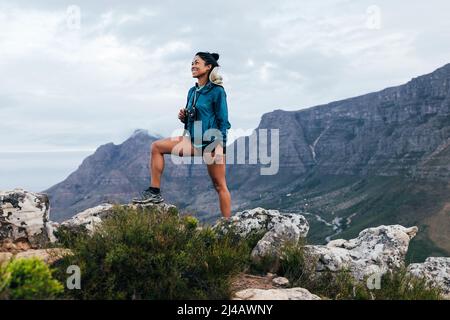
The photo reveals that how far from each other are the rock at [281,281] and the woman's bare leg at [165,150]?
2.63m

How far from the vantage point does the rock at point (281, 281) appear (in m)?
Result: 6.95

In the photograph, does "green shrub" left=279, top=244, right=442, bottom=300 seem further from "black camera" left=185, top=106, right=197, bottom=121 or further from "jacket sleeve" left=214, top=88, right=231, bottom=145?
"black camera" left=185, top=106, right=197, bottom=121

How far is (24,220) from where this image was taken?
8023mm

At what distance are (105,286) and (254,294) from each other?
1.81 m

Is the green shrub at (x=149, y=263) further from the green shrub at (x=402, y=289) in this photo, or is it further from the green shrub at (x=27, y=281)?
the green shrub at (x=402, y=289)

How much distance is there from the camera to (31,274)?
179 inches

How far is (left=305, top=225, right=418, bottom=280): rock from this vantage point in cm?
766

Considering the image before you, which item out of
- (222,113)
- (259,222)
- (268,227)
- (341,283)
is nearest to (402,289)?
(341,283)

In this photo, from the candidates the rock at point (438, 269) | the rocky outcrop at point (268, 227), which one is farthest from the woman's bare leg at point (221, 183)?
the rock at point (438, 269)

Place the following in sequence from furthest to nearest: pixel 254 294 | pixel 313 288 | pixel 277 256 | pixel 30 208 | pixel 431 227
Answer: pixel 431 227 < pixel 30 208 < pixel 277 256 < pixel 313 288 < pixel 254 294

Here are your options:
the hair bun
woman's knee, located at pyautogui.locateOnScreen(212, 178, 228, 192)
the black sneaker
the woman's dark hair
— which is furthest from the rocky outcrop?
the hair bun

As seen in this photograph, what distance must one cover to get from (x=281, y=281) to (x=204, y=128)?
9.80 feet
